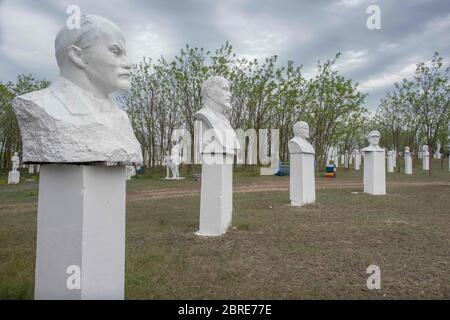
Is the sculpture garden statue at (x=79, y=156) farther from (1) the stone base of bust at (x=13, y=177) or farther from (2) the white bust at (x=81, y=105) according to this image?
(1) the stone base of bust at (x=13, y=177)

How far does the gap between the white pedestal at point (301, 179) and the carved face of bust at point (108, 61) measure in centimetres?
660

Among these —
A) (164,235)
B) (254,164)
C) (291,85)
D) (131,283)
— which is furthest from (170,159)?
(131,283)

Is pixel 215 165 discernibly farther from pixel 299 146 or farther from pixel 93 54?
pixel 299 146

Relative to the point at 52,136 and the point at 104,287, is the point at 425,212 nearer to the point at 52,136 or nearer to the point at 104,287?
the point at 104,287

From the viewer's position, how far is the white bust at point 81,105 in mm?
→ 2402

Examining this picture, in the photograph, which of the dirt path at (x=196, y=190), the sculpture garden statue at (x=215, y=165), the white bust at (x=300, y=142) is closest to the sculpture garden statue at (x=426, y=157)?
the dirt path at (x=196, y=190)

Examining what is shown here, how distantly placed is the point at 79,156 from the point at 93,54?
812mm

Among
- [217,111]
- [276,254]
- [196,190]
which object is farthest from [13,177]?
[276,254]

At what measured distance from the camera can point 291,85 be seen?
74.4 feet

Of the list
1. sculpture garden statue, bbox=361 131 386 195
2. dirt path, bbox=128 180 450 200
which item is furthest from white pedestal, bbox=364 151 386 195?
dirt path, bbox=128 180 450 200

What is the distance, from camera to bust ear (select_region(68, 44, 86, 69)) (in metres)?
2.51

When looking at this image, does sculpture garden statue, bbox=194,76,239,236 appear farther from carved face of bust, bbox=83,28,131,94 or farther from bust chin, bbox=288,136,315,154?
bust chin, bbox=288,136,315,154

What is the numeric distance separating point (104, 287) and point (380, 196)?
986 centimetres

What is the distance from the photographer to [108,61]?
8.46 feet
